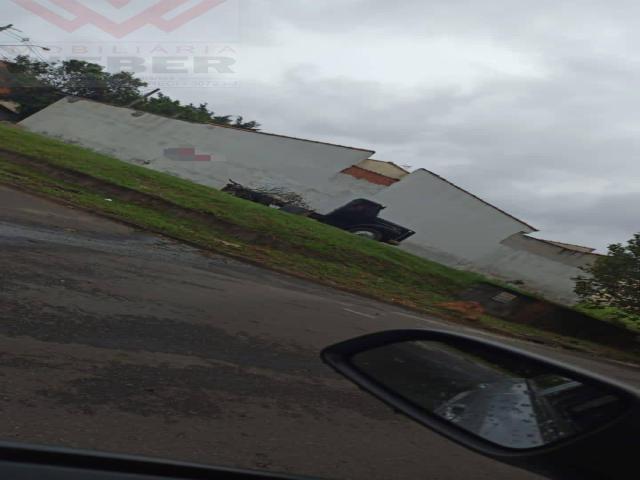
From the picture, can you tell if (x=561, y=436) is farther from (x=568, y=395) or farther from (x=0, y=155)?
(x=0, y=155)

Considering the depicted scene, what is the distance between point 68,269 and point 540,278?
19637 mm

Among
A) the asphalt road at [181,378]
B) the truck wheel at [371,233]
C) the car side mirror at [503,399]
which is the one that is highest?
the truck wheel at [371,233]

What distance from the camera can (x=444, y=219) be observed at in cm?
2883

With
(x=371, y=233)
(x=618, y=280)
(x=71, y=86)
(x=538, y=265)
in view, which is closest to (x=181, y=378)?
(x=618, y=280)

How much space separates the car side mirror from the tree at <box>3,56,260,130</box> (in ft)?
135

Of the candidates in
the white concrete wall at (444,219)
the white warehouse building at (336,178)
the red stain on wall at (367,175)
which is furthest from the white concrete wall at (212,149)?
the white concrete wall at (444,219)

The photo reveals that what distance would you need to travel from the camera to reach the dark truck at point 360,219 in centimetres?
2902

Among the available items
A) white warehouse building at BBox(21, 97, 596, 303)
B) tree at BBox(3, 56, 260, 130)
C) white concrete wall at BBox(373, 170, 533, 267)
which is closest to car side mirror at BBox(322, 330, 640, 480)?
white warehouse building at BBox(21, 97, 596, 303)

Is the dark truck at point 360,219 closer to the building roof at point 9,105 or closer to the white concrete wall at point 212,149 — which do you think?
the white concrete wall at point 212,149

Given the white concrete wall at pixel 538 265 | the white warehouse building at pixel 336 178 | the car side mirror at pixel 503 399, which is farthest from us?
the white warehouse building at pixel 336 178

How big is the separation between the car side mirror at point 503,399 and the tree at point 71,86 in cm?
4112

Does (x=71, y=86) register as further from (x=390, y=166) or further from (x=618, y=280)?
(x=618, y=280)

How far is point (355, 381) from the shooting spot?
9.45 ft

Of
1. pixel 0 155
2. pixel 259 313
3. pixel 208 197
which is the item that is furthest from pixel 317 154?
pixel 259 313
